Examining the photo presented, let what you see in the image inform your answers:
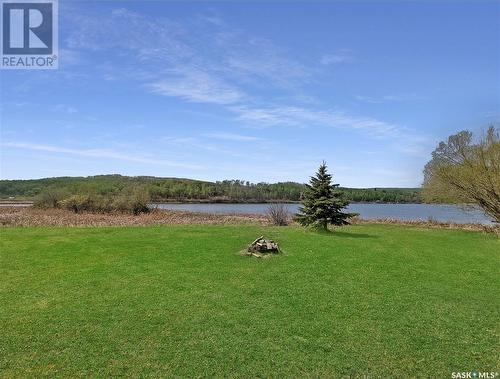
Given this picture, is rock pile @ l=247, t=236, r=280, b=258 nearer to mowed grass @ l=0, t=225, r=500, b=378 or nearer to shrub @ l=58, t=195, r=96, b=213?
mowed grass @ l=0, t=225, r=500, b=378

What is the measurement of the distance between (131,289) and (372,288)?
19.0 feet

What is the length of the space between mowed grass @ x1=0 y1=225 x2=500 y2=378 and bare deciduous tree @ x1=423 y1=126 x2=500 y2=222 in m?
12.1

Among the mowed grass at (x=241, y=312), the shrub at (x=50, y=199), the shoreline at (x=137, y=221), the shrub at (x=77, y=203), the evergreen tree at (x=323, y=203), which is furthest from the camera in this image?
the shrub at (x=50, y=199)

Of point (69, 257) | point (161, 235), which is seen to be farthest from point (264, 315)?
point (161, 235)

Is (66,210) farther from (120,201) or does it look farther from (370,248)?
(370,248)

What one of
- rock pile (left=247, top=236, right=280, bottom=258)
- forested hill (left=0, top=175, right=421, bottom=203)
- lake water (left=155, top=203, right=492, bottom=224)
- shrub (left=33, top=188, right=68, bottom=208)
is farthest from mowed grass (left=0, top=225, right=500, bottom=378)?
forested hill (left=0, top=175, right=421, bottom=203)

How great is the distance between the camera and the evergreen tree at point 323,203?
20487 millimetres

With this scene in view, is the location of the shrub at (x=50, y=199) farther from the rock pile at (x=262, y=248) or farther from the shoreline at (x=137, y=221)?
the rock pile at (x=262, y=248)

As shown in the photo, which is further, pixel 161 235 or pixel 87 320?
pixel 161 235

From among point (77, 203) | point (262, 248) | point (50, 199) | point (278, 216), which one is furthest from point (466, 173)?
point (50, 199)

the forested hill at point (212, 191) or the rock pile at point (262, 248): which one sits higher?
the forested hill at point (212, 191)

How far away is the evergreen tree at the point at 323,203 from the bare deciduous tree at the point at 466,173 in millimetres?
9071

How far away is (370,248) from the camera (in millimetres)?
14969

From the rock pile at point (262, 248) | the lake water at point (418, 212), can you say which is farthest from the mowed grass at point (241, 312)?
the lake water at point (418, 212)
